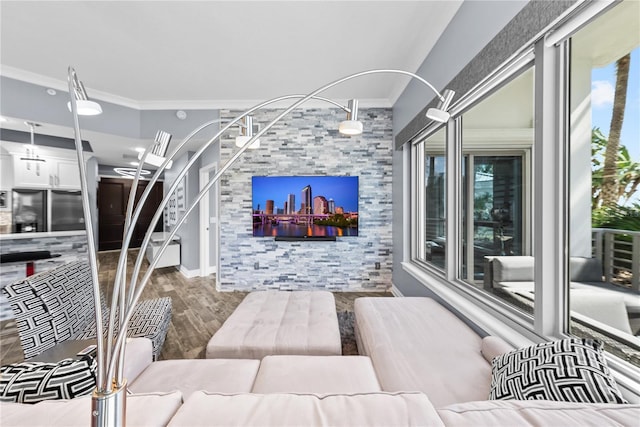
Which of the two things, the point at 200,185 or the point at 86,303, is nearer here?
the point at 86,303

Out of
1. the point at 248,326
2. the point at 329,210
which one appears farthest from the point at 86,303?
the point at 329,210

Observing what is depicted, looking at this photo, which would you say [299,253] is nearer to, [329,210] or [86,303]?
[329,210]

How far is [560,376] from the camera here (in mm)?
825

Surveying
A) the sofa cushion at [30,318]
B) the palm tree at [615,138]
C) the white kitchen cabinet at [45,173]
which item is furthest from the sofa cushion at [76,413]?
the white kitchen cabinet at [45,173]

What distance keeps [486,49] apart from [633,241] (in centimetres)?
119

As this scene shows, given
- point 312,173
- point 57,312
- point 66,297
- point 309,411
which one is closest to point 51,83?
point 66,297

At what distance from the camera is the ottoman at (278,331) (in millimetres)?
1537

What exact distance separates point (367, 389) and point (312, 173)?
283 centimetres

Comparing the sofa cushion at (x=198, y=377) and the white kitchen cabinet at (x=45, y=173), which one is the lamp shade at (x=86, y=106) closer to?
the sofa cushion at (x=198, y=377)

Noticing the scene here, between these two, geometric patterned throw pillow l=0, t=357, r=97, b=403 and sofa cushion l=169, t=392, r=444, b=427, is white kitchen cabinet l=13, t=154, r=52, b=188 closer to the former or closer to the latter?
geometric patterned throw pillow l=0, t=357, r=97, b=403

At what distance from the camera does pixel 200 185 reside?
4.64m

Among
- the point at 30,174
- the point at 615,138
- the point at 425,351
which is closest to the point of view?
the point at 615,138

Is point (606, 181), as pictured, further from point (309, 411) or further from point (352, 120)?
point (309, 411)

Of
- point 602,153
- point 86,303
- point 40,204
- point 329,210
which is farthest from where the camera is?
point 40,204
